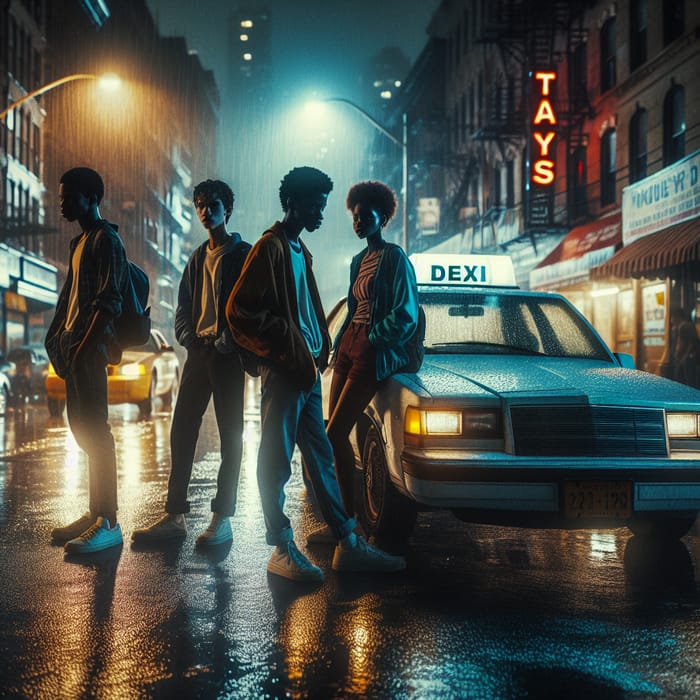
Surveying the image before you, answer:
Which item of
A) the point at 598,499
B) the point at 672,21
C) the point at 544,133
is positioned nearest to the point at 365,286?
the point at 598,499

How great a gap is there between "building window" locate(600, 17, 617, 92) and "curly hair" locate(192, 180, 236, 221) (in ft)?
65.3

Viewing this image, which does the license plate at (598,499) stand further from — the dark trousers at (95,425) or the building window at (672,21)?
the building window at (672,21)

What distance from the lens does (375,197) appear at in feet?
19.0

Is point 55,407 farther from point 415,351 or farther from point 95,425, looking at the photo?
point 415,351

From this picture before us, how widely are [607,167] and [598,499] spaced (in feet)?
67.3

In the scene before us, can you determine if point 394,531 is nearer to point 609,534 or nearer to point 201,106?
point 609,534

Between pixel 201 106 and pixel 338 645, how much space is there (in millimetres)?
126978

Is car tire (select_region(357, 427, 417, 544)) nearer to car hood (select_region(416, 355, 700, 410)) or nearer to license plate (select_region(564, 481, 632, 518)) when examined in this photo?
car hood (select_region(416, 355, 700, 410))

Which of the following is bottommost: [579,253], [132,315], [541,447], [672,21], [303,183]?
[541,447]

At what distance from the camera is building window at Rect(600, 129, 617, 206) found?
23.5 meters

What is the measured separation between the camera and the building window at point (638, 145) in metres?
21.8

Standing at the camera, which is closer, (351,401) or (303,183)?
(303,183)

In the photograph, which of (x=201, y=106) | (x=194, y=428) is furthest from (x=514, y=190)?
(x=201, y=106)

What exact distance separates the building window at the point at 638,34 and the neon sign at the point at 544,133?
8.70 feet
